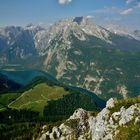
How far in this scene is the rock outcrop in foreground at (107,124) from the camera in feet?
449

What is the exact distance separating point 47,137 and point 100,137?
56.4 meters

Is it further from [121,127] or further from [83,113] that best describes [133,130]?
[83,113]

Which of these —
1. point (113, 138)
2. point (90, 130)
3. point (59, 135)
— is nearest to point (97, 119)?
point (90, 130)

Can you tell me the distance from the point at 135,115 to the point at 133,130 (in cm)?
629

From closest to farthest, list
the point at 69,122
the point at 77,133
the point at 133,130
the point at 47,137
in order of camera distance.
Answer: the point at 133,130
the point at 77,133
the point at 69,122
the point at 47,137

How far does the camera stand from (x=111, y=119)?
147 m

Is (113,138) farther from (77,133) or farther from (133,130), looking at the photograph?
(77,133)

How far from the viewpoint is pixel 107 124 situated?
147 meters

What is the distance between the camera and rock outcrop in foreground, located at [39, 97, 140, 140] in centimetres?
13700

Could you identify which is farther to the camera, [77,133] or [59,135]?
[59,135]

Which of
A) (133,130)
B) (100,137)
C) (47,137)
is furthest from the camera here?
(47,137)

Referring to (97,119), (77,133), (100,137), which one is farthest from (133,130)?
(77,133)

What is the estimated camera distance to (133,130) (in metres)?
134

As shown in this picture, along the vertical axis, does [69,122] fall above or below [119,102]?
below
